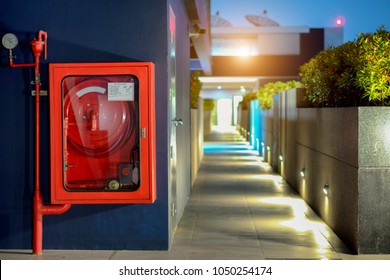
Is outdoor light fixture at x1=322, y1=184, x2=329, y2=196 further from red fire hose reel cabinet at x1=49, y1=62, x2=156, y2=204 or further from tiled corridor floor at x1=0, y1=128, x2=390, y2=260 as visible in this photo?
red fire hose reel cabinet at x1=49, y1=62, x2=156, y2=204

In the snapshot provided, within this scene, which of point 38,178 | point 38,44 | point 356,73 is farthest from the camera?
point 356,73

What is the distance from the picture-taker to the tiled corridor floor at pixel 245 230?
7078 millimetres

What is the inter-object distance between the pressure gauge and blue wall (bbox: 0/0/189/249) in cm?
16

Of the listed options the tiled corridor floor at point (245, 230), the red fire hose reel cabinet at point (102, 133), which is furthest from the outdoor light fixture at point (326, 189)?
the red fire hose reel cabinet at point (102, 133)

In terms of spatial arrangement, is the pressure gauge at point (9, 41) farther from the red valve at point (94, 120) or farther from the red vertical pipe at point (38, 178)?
the red valve at point (94, 120)

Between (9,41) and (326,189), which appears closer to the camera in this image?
(9,41)

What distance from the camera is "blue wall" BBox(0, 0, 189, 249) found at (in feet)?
23.5

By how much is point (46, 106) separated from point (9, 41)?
2.35 feet

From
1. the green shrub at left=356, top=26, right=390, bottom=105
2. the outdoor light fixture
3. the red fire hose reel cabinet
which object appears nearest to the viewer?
the red fire hose reel cabinet

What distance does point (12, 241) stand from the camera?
728 centimetres

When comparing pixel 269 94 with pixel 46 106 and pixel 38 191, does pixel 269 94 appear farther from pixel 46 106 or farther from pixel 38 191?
pixel 38 191

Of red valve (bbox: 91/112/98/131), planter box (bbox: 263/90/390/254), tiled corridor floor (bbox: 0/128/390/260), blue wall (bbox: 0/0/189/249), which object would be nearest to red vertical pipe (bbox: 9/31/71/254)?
blue wall (bbox: 0/0/189/249)

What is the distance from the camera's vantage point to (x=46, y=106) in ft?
23.5

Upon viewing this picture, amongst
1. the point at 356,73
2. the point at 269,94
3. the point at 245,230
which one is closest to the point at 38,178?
the point at 245,230
